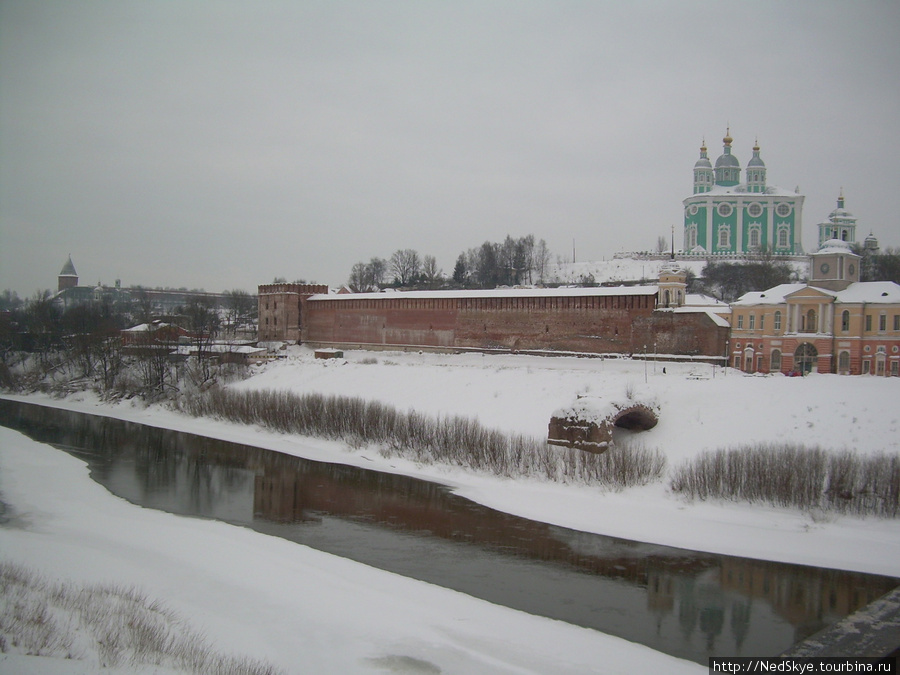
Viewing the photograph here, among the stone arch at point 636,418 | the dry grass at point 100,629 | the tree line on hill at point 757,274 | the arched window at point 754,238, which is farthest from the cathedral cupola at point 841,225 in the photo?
the dry grass at point 100,629

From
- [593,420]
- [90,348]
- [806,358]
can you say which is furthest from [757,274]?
[90,348]

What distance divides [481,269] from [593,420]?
3448cm

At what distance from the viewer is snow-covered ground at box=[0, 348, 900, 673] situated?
6828mm

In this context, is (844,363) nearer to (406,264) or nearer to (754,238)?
(754,238)

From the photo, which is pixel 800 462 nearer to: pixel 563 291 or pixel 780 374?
pixel 780 374

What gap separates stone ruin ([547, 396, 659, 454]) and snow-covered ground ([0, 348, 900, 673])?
60 cm

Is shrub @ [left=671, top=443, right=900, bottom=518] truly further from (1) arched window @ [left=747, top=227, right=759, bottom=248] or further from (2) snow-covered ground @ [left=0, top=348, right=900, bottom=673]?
(1) arched window @ [left=747, top=227, right=759, bottom=248]

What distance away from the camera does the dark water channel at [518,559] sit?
7.73 metres

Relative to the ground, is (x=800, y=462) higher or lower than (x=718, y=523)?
higher

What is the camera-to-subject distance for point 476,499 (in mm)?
12539

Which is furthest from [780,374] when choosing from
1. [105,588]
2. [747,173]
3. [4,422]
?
[747,173]

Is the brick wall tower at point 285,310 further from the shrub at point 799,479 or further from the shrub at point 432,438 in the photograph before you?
the shrub at point 799,479

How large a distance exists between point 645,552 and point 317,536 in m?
4.67

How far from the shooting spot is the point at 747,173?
150 feet
